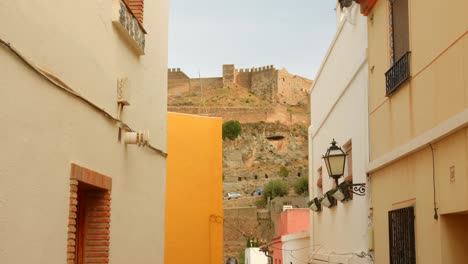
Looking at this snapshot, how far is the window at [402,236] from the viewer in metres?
6.91

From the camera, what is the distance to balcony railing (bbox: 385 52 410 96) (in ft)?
22.7

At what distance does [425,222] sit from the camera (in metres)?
6.46

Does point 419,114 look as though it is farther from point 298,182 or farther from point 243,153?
point 243,153

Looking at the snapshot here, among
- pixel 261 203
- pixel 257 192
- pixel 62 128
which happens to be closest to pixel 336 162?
Answer: pixel 62 128

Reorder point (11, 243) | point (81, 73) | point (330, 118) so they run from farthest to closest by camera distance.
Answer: point (330, 118) → point (81, 73) → point (11, 243)

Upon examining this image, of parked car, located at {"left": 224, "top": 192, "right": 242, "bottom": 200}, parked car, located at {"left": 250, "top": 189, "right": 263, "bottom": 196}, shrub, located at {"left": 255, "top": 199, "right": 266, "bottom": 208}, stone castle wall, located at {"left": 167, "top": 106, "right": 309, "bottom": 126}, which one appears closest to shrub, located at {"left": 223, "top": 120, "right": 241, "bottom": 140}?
stone castle wall, located at {"left": 167, "top": 106, "right": 309, "bottom": 126}

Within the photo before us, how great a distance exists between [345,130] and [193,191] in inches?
185

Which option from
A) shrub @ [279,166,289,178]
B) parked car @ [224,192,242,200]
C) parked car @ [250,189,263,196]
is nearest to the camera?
parked car @ [224,192,242,200]

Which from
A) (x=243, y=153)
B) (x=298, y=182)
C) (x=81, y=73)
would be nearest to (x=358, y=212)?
(x=81, y=73)

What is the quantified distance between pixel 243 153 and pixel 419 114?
74548 millimetres

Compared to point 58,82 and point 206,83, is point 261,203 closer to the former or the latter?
point 206,83

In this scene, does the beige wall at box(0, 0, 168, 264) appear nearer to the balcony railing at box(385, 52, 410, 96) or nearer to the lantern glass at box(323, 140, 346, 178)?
the lantern glass at box(323, 140, 346, 178)

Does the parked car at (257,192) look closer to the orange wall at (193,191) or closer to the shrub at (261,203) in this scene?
the shrub at (261,203)

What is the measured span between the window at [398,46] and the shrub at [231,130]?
74.2 metres
